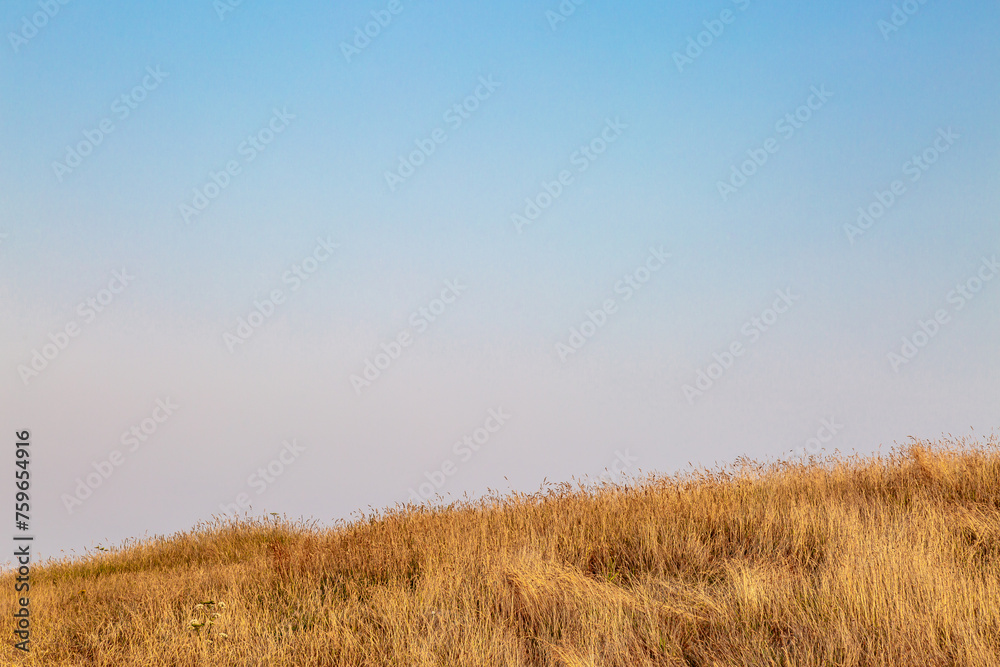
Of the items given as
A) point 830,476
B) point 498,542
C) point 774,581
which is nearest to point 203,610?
point 498,542

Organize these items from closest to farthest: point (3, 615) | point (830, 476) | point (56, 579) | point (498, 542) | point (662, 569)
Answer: point (662, 569) < point (498, 542) < point (3, 615) < point (830, 476) < point (56, 579)

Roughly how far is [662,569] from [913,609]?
7.38ft

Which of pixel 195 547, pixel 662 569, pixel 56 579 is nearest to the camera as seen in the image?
pixel 662 569

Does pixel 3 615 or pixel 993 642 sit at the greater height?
pixel 3 615

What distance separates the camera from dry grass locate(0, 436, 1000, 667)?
18.0ft

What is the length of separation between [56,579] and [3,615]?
3.79 meters

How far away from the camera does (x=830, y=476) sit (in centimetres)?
1020

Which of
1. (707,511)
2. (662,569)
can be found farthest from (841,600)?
(707,511)

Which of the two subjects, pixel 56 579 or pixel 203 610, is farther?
pixel 56 579

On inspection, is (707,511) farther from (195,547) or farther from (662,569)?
(195,547)

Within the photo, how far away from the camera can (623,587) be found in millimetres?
6879

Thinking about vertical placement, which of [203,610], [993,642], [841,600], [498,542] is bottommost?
[993,642]

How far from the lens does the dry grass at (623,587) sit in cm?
550

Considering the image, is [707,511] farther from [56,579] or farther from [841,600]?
[56,579]
